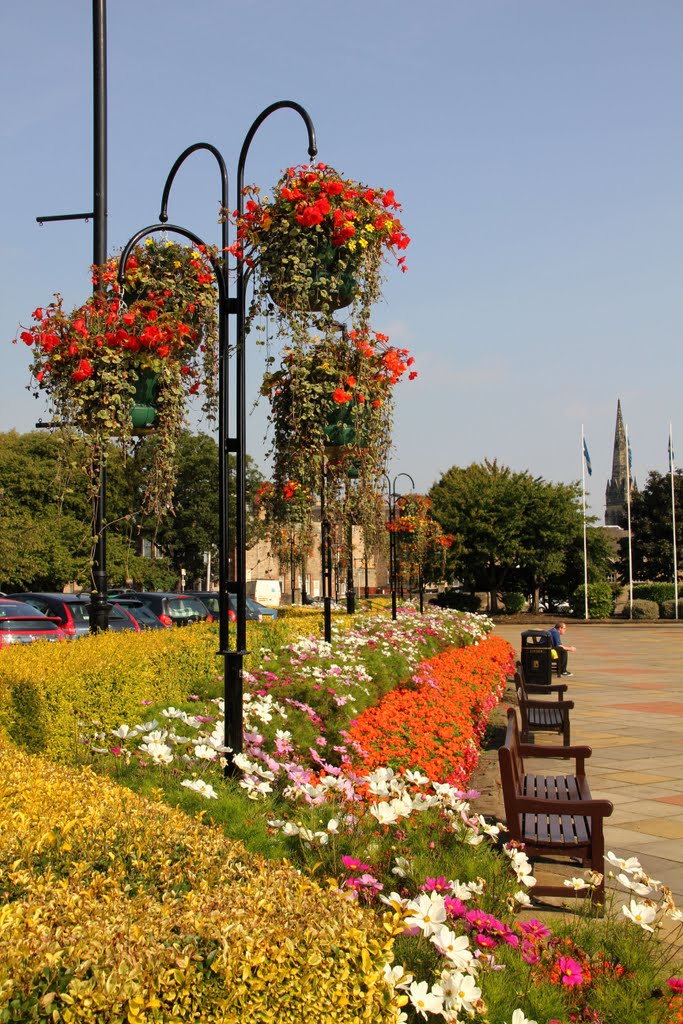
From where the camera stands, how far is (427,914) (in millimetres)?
3148

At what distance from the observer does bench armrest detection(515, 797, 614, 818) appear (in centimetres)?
539

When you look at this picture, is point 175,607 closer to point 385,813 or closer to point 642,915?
point 385,813

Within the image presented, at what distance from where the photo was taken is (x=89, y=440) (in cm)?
597

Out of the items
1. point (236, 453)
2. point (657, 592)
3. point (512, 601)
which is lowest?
point (512, 601)

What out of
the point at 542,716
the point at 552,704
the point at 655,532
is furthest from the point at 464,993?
the point at 655,532

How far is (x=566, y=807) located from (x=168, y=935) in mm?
3464

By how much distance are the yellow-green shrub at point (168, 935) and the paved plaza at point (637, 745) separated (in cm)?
373

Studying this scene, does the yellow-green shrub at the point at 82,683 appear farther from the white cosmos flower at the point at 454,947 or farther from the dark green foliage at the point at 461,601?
the dark green foliage at the point at 461,601

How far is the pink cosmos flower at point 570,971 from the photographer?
329 centimetres

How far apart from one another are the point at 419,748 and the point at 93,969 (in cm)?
433

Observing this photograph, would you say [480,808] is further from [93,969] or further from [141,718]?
[93,969]

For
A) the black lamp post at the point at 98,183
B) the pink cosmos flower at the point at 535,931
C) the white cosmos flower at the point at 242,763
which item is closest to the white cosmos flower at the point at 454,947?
the pink cosmos flower at the point at 535,931

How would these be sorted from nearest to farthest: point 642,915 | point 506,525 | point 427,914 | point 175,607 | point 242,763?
point 427,914
point 642,915
point 242,763
point 175,607
point 506,525

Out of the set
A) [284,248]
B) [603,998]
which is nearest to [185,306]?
[284,248]
